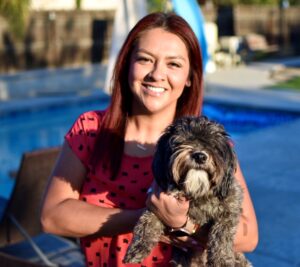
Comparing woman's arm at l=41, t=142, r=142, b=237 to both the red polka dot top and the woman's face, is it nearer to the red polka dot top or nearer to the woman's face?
the red polka dot top

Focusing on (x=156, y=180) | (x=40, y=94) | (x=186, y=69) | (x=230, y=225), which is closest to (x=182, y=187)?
(x=156, y=180)

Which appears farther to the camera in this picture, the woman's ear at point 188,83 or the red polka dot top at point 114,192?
the woman's ear at point 188,83

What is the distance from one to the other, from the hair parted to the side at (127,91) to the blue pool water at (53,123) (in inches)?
385

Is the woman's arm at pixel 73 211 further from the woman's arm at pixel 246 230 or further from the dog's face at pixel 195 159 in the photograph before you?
the woman's arm at pixel 246 230

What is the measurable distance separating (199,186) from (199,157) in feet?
0.40

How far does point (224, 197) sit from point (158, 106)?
0.48 metres

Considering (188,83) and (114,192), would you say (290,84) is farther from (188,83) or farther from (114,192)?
(114,192)

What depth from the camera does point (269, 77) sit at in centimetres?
2125

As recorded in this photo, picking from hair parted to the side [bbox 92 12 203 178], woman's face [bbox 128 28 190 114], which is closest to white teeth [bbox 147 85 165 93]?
woman's face [bbox 128 28 190 114]

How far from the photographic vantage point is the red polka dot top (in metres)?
2.61

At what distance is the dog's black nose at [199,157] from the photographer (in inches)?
92.2

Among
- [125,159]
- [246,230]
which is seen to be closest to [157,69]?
[125,159]

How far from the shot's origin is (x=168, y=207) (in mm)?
2369

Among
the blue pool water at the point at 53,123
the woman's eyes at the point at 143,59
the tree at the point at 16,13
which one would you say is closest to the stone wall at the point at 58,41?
the tree at the point at 16,13
